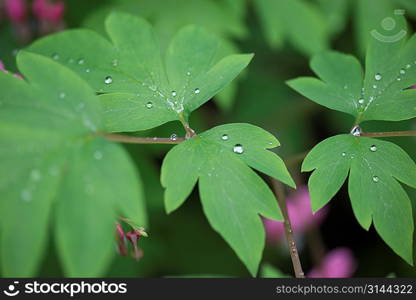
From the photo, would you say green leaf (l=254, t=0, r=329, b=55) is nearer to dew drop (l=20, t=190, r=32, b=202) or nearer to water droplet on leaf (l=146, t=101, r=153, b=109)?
water droplet on leaf (l=146, t=101, r=153, b=109)

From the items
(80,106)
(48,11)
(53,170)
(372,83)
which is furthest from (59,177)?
(48,11)

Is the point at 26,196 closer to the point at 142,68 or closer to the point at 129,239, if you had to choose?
the point at 129,239

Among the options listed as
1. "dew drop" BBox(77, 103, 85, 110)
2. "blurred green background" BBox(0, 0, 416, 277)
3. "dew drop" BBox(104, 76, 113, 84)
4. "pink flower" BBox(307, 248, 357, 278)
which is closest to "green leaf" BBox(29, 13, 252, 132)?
"dew drop" BBox(104, 76, 113, 84)

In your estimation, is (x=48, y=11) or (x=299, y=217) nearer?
(x=48, y=11)

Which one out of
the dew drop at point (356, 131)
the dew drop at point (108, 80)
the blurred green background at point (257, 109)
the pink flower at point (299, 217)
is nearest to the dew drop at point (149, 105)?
the dew drop at point (108, 80)

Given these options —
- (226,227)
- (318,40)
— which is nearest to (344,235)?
(318,40)

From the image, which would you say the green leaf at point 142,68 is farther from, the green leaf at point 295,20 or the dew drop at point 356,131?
the green leaf at point 295,20
